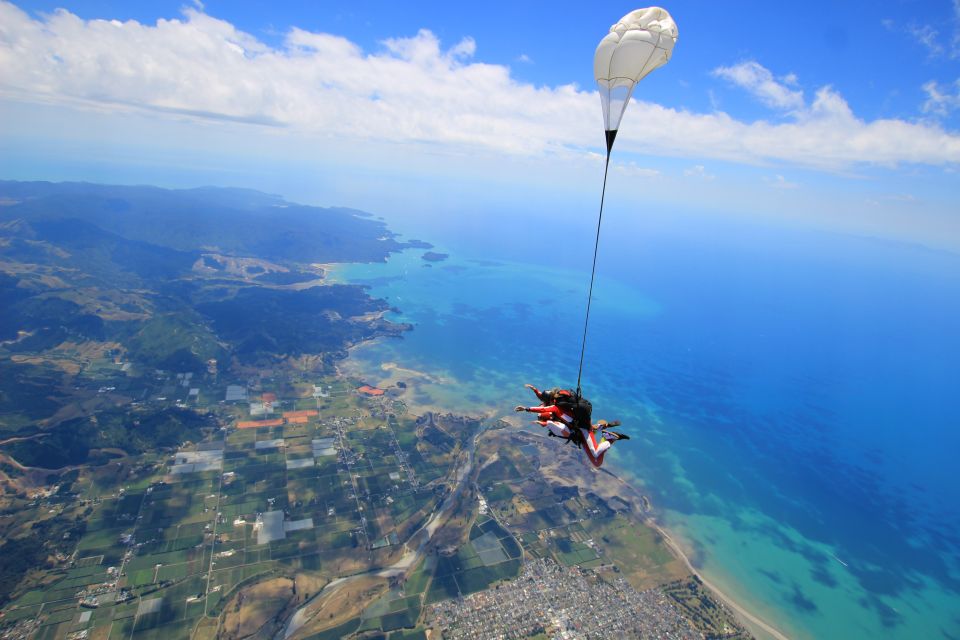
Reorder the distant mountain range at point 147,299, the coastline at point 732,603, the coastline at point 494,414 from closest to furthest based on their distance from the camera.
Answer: the coastline at point 732,603 < the coastline at point 494,414 < the distant mountain range at point 147,299

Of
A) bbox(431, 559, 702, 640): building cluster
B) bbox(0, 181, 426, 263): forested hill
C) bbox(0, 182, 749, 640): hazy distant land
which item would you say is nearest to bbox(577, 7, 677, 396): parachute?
bbox(431, 559, 702, 640): building cluster

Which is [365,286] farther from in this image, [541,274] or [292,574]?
[292,574]

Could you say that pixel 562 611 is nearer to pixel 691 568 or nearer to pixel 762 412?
pixel 691 568

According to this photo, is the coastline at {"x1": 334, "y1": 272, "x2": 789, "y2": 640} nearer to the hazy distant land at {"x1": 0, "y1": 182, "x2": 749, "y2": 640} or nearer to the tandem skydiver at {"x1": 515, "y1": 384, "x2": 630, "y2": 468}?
the hazy distant land at {"x1": 0, "y1": 182, "x2": 749, "y2": 640}

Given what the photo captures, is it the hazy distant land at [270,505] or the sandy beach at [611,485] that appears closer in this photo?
the hazy distant land at [270,505]

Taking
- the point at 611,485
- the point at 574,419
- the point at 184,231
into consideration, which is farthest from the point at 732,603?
the point at 184,231

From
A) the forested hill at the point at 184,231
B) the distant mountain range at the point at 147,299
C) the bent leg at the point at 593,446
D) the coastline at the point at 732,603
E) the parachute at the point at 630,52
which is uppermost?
the parachute at the point at 630,52

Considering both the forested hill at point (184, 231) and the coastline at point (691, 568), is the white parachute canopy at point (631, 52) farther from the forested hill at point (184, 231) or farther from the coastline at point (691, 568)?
the forested hill at point (184, 231)

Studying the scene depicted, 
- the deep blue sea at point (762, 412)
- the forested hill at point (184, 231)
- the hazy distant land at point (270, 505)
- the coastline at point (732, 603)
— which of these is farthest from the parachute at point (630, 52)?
the forested hill at point (184, 231)
